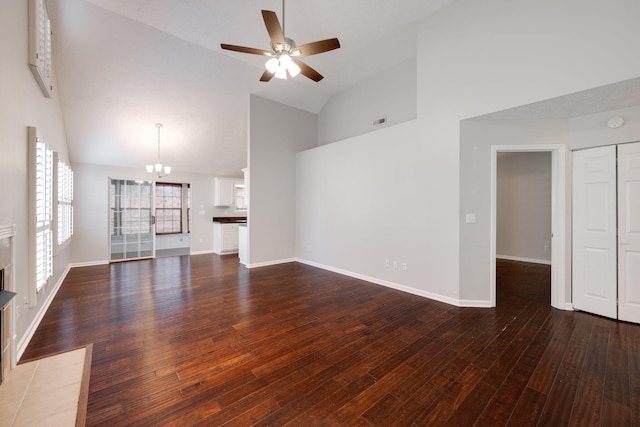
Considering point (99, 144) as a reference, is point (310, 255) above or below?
below

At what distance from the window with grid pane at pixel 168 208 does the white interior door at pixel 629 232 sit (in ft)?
32.6

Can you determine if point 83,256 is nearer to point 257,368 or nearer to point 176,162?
point 176,162

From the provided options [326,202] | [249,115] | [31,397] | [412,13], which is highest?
[412,13]

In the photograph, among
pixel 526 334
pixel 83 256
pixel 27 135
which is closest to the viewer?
pixel 27 135

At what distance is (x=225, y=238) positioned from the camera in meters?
7.73

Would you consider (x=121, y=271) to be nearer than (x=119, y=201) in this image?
Yes

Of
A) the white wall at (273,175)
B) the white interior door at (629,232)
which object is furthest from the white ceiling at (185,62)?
the white interior door at (629,232)

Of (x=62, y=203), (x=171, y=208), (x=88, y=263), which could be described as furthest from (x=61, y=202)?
(x=171, y=208)

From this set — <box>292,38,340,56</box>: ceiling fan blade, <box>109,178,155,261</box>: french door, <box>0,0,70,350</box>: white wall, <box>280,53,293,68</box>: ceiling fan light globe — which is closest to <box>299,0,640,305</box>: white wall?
<box>292,38,340,56</box>: ceiling fan blade

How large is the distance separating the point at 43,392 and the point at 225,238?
19.2ft

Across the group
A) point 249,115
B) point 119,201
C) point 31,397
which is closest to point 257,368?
point 31,397

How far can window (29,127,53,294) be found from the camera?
258 cm

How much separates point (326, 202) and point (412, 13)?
3.59 m

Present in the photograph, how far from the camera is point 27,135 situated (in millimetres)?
2553
